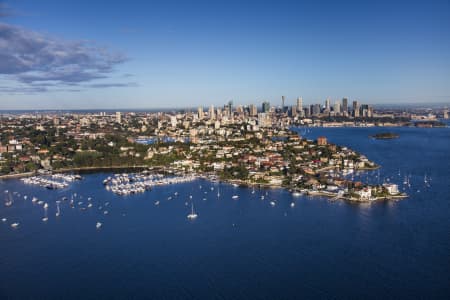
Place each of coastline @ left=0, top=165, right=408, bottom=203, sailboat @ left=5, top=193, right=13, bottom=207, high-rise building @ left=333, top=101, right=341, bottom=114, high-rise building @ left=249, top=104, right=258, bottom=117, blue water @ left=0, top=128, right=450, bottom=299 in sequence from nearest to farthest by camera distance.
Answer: blue water @ left=0, top=128, right=450, bottom=299
coastline @ left=0, top=165, right=408, bottom=203
sailboat @ left=5, top=193, right=13, bottom=207
high-rise building @ left=249, top=104, right=258, bottom=117
high-rise building @ left=333, top=101, right=341, bottom=114

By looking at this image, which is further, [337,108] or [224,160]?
[337,108]

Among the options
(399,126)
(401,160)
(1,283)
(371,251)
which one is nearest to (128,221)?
(1,283)

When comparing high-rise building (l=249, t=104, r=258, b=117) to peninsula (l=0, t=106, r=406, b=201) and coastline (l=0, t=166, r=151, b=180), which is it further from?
coastline (l=0, t=166, r=151, b=180)

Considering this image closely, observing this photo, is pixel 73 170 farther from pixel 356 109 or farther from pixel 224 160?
pixel 356 109

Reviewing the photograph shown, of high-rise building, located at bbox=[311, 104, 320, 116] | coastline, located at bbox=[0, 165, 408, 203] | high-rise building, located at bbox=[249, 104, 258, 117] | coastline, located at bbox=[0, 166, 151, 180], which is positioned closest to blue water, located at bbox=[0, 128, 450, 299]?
coastline, located at bbox=[0, 165, 408, 203]

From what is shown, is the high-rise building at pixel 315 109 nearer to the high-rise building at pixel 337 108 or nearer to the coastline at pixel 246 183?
the high-rise building at pixel 337 108

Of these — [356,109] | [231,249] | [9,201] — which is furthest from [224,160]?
[356,109]

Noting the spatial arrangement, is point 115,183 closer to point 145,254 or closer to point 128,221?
point 128,221

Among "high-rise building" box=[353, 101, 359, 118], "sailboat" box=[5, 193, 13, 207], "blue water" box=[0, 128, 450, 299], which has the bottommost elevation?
"blue water" box=[0, 128, 450, 299]

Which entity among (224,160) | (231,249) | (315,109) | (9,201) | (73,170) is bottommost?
(231,249)
